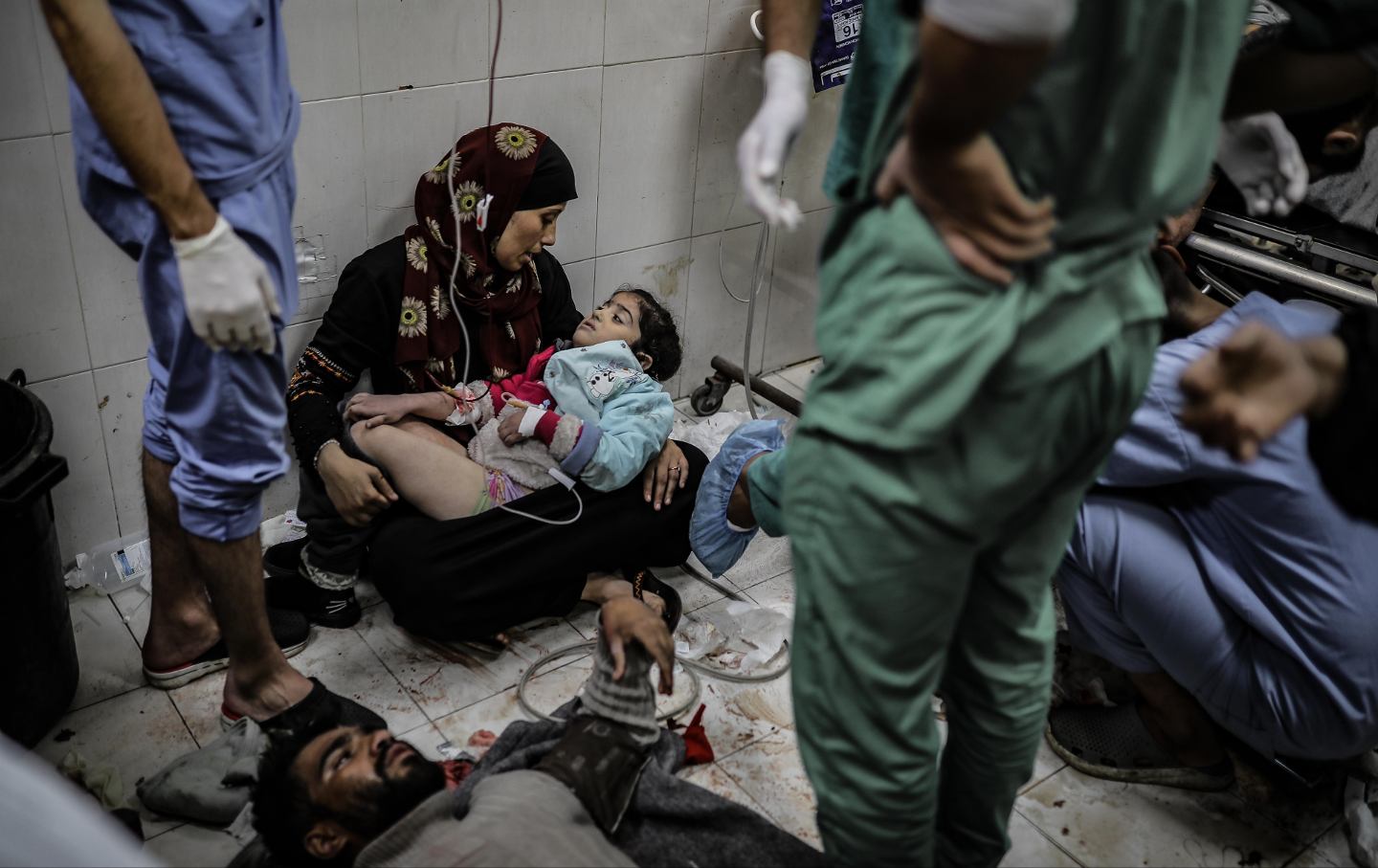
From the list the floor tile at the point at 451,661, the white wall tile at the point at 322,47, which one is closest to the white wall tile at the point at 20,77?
the white wall tile at the point at 322,47

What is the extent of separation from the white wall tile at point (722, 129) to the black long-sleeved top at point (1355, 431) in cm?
164

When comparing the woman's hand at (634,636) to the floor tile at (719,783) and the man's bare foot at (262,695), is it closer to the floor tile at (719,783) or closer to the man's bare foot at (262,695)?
the floor tile at (719,783)

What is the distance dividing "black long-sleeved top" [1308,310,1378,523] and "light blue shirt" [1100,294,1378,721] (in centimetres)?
54

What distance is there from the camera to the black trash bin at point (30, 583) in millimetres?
1570

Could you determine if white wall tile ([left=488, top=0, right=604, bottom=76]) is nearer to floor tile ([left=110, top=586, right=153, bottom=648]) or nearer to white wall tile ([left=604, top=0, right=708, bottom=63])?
white wall tile ([left=604, top=0, right=708, bottom=63])

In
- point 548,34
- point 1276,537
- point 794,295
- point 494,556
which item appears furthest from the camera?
point 794,295

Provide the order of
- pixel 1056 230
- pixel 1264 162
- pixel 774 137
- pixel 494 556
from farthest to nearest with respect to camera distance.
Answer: pixel 494 556 < pixel 1264 162 < pixel 774 137 < pixel 1056 230

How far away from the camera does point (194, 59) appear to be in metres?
1.33

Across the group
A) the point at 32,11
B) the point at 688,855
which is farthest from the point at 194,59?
the point at 688,855

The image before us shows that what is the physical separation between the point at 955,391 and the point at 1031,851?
106cm

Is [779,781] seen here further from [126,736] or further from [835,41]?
[835,41]

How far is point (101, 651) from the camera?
1.94m

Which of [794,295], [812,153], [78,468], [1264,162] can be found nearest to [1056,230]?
[1264,162]

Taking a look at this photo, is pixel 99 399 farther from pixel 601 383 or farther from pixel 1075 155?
pixel 1075 155
